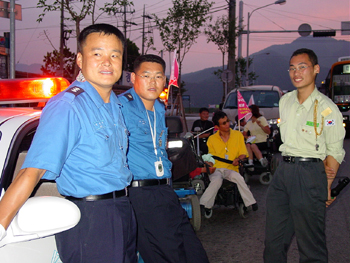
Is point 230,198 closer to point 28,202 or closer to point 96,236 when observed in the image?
point 96,236

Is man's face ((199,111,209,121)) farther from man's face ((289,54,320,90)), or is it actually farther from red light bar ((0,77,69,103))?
red light bar ((0,77,69,103))

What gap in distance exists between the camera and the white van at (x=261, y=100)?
12992 mm

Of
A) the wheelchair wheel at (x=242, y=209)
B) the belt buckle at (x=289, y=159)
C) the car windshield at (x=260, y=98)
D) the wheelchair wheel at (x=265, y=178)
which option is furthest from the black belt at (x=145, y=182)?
the car windshield at (x=260, y=98)

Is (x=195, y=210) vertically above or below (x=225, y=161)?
below

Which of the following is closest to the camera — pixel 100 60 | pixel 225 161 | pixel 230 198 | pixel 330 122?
pixel 100 60

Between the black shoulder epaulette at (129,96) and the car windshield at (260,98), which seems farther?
the car windshield at (260,98)

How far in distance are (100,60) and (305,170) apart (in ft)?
6.70

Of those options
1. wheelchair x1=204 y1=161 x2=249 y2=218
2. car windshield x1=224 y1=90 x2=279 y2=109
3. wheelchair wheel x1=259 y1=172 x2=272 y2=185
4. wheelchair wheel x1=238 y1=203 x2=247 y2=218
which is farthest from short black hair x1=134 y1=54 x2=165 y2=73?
car windshield x1=224 y1=90 x2=279 y2=109

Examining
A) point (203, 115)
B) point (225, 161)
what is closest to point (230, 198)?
point (225, 161)

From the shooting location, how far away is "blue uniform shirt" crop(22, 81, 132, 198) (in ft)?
5.76

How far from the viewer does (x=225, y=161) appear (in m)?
6.54

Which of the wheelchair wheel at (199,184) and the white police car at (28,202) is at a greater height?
the white police car at (28,202)

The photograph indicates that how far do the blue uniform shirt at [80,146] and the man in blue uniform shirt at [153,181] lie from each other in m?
0.77

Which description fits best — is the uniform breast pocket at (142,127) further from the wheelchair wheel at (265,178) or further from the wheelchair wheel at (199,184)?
the wheelchair wheel at (265,178)
